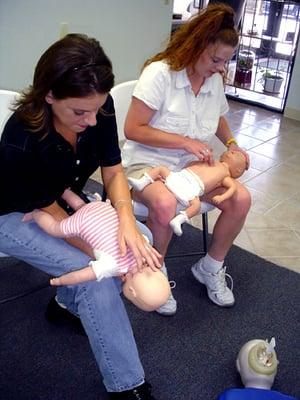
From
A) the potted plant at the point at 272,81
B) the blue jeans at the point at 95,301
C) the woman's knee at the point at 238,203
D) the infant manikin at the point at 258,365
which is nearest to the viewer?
the blue jeans at the point at 95,301

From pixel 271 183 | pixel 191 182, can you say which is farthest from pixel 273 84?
pixel 191 182

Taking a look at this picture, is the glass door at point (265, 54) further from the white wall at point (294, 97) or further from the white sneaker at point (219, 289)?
the white sneaker at point (219, 289)

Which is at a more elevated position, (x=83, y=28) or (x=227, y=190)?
(x=83, y=28)

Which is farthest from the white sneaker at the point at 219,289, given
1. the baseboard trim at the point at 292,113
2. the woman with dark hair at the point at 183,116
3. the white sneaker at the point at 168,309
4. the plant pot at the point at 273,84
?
the plant pot at the point at 273,84

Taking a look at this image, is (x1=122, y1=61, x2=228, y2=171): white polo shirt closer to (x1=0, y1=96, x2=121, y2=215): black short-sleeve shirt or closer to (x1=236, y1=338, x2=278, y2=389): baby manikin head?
(x1=0, y1=96, x2=121, y2=215): black short-sleeve shirt

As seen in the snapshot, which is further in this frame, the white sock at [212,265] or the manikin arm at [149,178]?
the white sock at [212,265]

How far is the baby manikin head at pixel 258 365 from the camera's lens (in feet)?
4.40

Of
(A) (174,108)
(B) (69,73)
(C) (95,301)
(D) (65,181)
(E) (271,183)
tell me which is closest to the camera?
(B) (69,73)

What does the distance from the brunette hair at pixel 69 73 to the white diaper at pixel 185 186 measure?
497mm

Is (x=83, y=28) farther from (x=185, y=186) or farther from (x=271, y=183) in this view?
(x=185, y=186)

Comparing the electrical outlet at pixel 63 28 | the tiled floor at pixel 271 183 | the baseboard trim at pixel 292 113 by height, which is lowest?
the tiled floor at pixel 271 183

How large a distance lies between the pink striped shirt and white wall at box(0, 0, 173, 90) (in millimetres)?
1638

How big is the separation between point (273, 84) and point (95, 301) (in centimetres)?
406

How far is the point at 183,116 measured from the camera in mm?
1601
